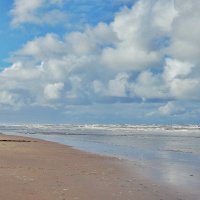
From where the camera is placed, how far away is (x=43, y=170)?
17562 millimetres

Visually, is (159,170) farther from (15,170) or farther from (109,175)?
(15,170)

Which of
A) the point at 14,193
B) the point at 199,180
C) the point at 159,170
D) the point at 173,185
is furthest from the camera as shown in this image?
the point at 159,170

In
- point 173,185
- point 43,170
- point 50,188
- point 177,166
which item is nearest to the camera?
point 50,188

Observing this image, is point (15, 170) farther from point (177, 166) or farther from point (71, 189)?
point (177, 166)

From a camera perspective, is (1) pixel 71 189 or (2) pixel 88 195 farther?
(1) pixel 71 189

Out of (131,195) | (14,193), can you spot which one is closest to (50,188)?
(14,193)

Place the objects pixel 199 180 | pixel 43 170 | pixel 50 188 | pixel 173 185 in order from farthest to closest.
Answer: pixel 43 170 → pixel 199 180 → pixel 173 185 → pixel 50 188

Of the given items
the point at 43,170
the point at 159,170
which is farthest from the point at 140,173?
the point at 43,170

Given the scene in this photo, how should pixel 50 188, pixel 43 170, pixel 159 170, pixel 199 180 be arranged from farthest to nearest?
pixel 159 170 → pixel 43 170 → pixel 199 180 → pixel 50 188

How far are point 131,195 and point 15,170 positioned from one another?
6.41 meters

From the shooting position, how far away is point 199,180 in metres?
16.2

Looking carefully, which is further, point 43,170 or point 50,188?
point 43,170

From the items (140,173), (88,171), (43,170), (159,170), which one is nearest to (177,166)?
(159,170)

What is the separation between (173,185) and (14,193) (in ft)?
20.0
